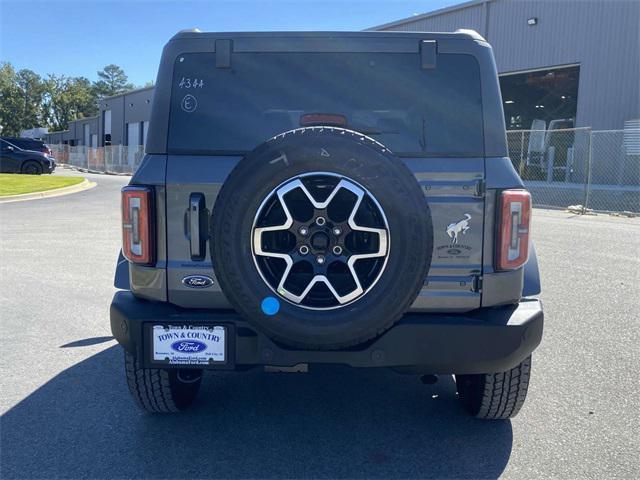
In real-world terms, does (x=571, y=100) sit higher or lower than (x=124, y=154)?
higher

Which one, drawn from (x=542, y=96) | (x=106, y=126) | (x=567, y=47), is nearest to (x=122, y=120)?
(x=106, y=126)

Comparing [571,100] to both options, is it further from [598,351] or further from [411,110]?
[411,110]

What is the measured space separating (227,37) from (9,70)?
10216 cm

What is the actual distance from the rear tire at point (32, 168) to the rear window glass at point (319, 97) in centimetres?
2861

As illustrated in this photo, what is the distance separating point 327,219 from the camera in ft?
9.04

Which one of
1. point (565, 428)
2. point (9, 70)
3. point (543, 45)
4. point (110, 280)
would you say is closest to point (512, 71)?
point (543, 45)

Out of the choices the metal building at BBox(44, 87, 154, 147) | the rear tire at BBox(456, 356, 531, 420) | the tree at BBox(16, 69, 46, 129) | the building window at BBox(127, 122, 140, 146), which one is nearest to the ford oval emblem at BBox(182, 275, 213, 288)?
the rear tire at BBox(456, 356, 531, 420)

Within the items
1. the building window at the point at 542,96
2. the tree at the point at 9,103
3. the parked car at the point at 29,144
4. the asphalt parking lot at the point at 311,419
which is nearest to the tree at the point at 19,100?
the tree at the point at 9,103

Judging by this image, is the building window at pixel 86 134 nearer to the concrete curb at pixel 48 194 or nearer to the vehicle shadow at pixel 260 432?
the concrete curb at pixel 48 194

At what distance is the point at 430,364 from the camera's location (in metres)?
2.97

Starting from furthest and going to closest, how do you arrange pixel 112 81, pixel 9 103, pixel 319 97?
pixel 112 81 → pixel 9 103 → pixel 319 97

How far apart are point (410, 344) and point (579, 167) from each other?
22.6m

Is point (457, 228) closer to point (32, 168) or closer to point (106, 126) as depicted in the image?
point (32, 168)

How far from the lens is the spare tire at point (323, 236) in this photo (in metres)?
2.71
